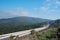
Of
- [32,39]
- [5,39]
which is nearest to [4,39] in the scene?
[5,39]

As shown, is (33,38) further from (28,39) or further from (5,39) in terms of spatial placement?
(5,39)

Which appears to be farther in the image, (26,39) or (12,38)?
(26,39)

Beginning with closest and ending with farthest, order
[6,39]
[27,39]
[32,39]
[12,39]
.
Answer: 1. [12,39]
2. [6,39]
3. [32,39]
4. [27,39]

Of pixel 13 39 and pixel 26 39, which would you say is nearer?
pixel 13 39

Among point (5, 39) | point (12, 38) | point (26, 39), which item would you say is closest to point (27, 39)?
point (26, 39)

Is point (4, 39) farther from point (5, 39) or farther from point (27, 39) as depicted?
point (27, 39)

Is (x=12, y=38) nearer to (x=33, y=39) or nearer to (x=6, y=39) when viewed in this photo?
(x=6, y=39)

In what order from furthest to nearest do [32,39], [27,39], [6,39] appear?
1. [27,39]
2. [32,39]
3. [6,39]

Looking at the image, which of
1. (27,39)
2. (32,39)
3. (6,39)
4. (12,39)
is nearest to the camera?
(12,39)
